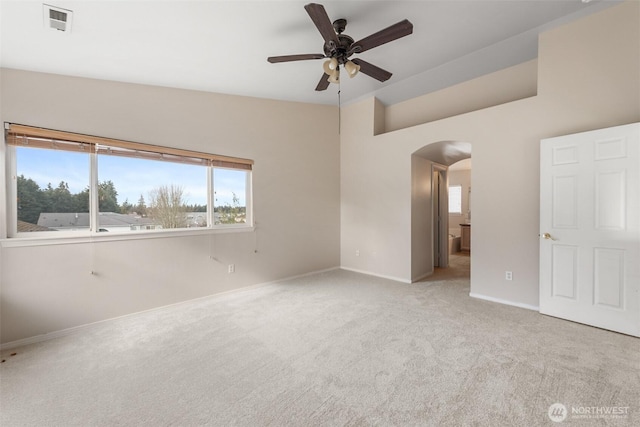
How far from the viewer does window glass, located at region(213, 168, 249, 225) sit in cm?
389

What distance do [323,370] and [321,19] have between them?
2.69 meters

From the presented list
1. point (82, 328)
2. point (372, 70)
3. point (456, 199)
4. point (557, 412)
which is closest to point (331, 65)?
point (372, 70)

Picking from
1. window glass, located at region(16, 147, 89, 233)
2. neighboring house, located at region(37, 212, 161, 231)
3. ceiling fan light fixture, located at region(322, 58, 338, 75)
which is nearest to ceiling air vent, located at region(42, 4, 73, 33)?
window glass, located at region(16, 147, 89, 233)

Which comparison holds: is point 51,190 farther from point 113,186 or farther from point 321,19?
point 321,19

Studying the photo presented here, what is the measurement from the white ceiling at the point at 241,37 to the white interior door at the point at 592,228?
1389 mm

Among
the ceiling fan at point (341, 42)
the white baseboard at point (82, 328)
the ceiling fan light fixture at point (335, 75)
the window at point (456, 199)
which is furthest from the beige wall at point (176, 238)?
the window at point (456, 199)

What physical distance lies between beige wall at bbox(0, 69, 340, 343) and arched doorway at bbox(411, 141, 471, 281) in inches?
61.2

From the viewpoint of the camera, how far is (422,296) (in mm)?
3705

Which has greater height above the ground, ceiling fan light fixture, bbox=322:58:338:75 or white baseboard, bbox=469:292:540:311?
ceiling fan light fixture, bbox=322:58:338:75

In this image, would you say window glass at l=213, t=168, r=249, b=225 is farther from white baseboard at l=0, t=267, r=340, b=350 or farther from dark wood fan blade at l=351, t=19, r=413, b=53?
dark wood fan blade at l=351, t=19, r=413, b=53

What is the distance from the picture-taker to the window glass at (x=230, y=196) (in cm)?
389

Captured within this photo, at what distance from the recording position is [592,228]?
8.84ft

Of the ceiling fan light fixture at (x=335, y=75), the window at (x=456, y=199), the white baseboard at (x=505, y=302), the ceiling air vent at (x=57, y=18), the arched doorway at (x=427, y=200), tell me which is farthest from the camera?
the window at (x=456, y=199)

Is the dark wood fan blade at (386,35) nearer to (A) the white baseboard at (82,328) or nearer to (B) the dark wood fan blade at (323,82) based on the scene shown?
(B) the dark wood fan blade at (323,82)
